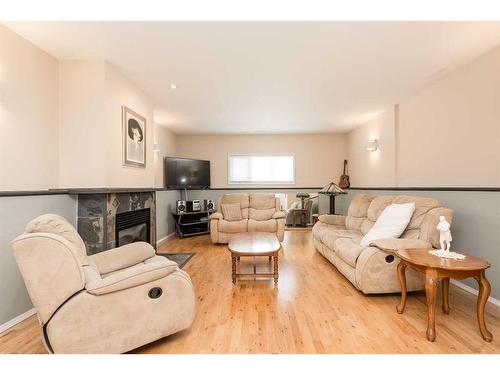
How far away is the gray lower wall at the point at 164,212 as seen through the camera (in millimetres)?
4777

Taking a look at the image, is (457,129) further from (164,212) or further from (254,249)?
(164,212)

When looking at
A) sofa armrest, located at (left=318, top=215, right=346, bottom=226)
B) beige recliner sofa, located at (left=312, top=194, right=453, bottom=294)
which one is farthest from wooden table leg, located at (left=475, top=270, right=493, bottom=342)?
sofa armrest, located at (left=318, top=215, right=346, bottom=226)

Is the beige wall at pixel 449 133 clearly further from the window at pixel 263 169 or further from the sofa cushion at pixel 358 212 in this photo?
the window at pixel 263 169

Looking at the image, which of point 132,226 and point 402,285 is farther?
point 132,226

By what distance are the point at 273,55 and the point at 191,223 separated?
382cm

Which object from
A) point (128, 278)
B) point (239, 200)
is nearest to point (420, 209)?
point (128, 278)

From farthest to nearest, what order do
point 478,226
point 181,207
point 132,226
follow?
point 181,207 < point 132,226 < point 478,226

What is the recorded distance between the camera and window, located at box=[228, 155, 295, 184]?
20.8 ft

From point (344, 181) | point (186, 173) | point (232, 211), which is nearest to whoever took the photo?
point (232, 211)

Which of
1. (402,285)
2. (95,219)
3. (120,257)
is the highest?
(95,219)

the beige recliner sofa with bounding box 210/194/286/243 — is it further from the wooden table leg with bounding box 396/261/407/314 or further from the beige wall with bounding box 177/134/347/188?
the wooden table leg with bounding box 396/261/407/314

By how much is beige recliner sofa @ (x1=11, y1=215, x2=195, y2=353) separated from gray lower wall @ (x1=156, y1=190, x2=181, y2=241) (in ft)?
10.1

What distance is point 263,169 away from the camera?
20.9ft
